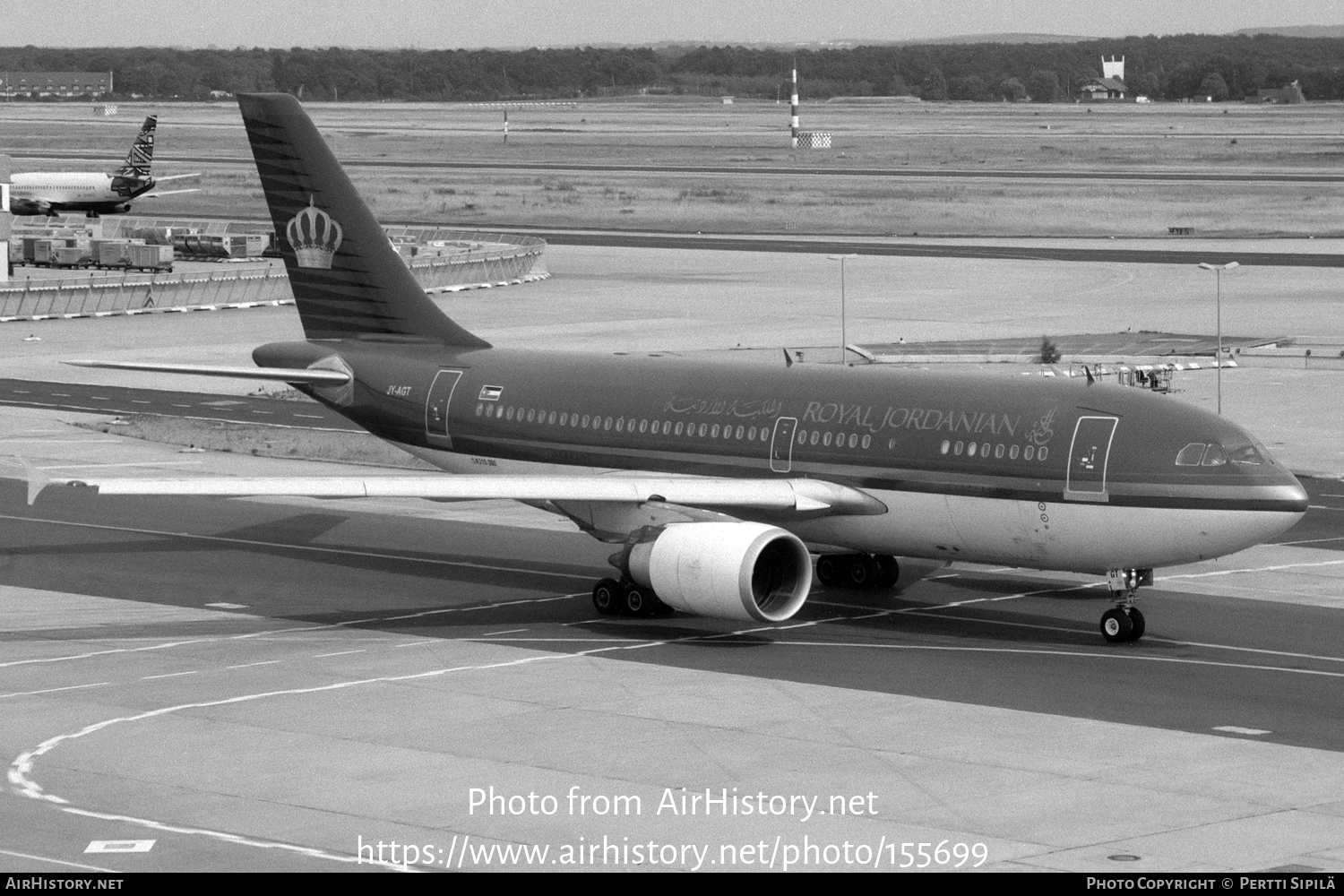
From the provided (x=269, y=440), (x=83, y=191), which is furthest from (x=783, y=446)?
(x=83, y=191)

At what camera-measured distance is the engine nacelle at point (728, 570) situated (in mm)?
34719

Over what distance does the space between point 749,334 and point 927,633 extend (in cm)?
5456

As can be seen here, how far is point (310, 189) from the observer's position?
147 ft

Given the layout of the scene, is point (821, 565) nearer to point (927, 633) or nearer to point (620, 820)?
point (927, 633)

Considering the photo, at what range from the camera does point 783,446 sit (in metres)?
38.6

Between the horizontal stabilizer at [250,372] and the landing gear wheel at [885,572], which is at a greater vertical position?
the horizontal stabilizer at [250,372]

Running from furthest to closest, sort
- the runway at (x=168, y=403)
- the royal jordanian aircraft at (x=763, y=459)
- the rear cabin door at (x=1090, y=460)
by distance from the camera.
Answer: the runway at (x=168, y=403), the rear cabin door at (x=1090, y=460), the royal jordanian aircraft at (x=763, y=459)

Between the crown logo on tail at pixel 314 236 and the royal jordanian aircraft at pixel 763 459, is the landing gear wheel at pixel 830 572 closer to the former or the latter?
the royal jordanian aircraft at pixel 763 459

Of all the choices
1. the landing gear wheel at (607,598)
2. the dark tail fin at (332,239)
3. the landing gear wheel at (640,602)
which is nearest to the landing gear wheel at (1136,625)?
the landing gear wheel at (640,602)

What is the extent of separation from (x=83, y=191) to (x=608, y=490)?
126 metres

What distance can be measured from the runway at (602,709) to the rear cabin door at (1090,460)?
265 centimetres

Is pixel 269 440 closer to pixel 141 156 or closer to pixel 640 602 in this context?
pixel 640 602

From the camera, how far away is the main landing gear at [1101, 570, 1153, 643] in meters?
35.3
